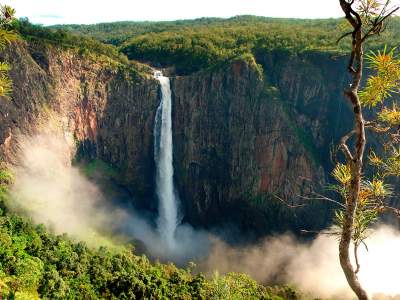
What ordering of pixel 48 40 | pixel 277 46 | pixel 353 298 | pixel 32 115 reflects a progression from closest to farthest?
1. pixel 353 298
2. pixel 32 115
3. pixel 48 40
4. pixel 277 46

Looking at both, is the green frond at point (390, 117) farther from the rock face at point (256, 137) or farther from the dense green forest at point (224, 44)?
the dense green forest at point (224, 44)

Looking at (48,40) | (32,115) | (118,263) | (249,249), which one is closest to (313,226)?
(249,249)

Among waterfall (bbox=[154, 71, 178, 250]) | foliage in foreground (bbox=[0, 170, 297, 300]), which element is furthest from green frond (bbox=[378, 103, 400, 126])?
waterfall (bbox=[154, 71, 178, 250])

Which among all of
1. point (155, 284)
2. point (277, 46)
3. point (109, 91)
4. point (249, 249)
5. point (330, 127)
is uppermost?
point (277, 46)

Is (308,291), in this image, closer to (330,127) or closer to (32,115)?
(330,127)

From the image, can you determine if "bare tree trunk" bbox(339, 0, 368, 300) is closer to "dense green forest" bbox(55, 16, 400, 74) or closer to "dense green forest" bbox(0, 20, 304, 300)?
"dense green forest" bbox(0, 20, 304, 300)

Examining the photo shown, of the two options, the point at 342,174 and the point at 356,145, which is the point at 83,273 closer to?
the point at 342,174
